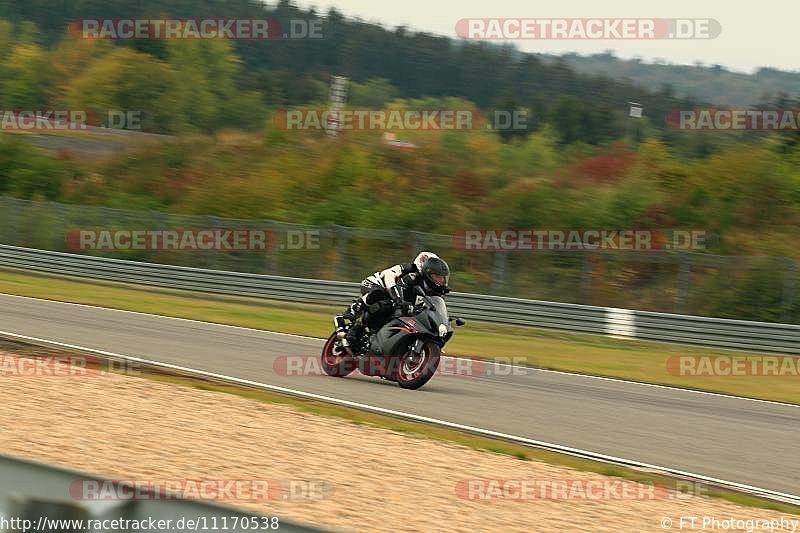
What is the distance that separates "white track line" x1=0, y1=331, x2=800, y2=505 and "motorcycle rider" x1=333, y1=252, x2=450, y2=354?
1.31 metres

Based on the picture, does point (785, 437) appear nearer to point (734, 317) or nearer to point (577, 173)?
point (734, 317)

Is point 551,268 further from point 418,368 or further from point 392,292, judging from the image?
point 392,292

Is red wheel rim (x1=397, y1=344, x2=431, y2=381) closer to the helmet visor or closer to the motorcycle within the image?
the motorcycle

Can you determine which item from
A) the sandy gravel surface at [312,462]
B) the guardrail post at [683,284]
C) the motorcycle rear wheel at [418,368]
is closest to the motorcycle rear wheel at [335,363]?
the motorcycle rear wheel at [418,368]

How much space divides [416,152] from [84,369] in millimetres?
27345

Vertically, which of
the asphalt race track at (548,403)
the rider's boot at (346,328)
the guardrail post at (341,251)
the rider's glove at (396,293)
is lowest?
the asphalt race track at (548,403)

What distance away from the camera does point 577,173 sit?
120ft

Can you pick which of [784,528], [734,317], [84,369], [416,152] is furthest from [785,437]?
[416,152]

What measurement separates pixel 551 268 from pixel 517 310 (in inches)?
80.8

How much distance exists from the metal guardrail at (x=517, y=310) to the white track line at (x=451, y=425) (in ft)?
35.2

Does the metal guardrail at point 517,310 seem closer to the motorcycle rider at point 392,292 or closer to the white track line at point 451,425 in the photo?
the motorcycle rider at point 392,292

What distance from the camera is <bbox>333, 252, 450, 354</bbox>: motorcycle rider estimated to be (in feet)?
41.1

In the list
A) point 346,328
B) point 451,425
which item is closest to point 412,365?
point 346,328

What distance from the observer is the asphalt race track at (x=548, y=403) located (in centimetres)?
1031
